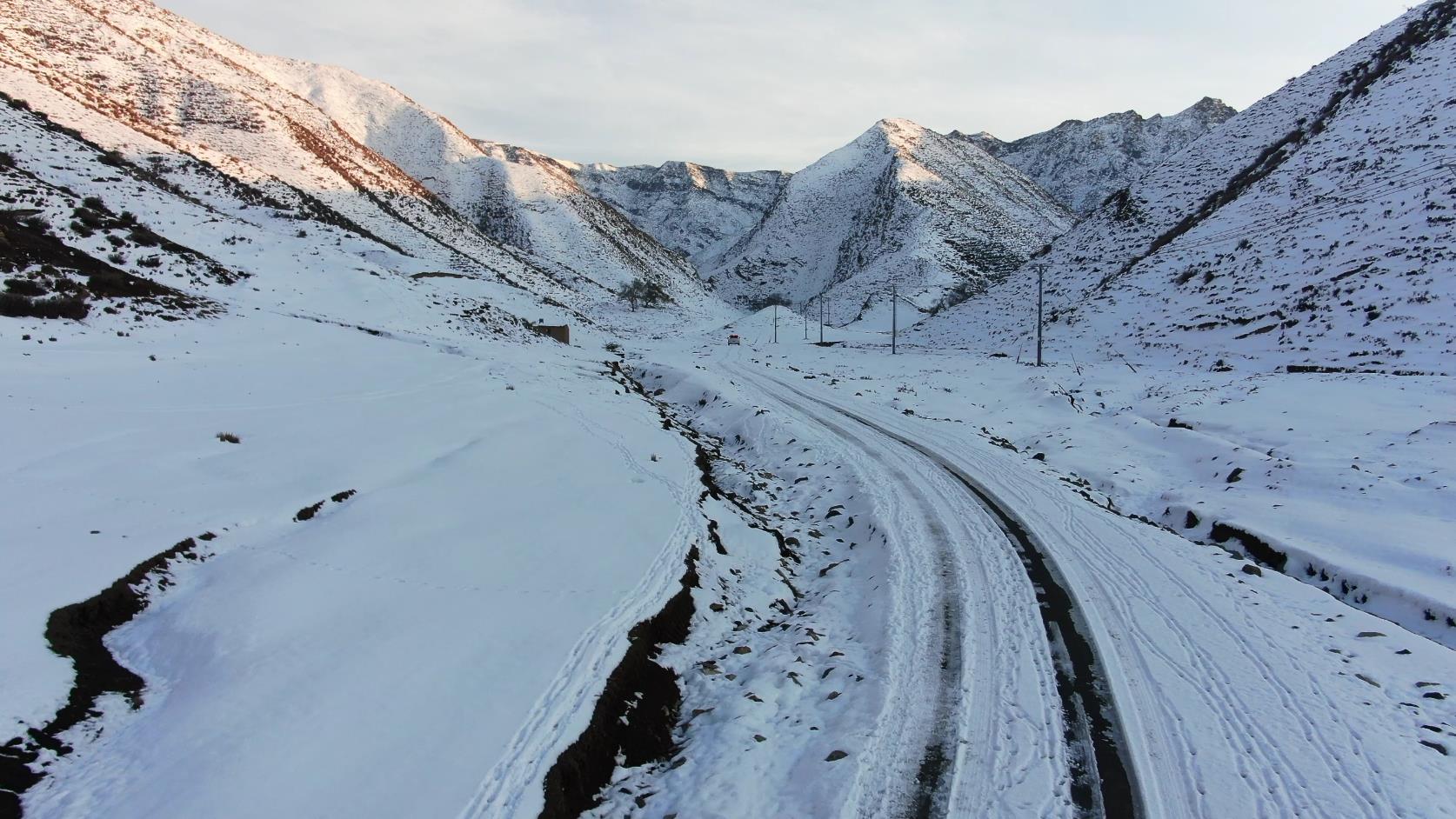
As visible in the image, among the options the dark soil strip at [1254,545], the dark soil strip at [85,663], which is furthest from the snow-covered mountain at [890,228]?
the dark soil strip at [85,663]

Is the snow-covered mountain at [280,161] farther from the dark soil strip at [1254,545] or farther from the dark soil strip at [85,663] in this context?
the dark soil strip at [1254,545]

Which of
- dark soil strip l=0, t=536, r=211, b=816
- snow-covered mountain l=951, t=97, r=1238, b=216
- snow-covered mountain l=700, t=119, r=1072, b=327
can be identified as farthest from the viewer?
snow-covered mountain l=951, t=97, r=1238, b=216

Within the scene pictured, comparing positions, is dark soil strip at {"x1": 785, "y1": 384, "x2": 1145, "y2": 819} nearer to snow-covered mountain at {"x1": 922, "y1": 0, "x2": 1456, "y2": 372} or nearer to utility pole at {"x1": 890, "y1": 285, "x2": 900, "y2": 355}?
snow-covered mountain at {"x1": 922, "y1": 0, "x2": 1456, "y2": 372}

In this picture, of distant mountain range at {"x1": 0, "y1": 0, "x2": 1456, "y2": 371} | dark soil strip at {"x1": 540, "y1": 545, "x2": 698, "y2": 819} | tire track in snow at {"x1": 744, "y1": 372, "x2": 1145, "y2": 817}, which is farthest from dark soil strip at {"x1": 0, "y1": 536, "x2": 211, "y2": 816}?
distant mountain range at {"x1": 0, "y1": 0, "x2": 1456, "y2": 371}

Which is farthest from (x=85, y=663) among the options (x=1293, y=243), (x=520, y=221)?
(x=520, y=221)

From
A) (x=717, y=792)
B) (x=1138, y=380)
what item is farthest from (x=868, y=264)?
(x=717, y=792)

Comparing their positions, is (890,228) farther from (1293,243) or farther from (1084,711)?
(1084,711)

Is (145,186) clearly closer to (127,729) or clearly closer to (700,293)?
(127,729)
